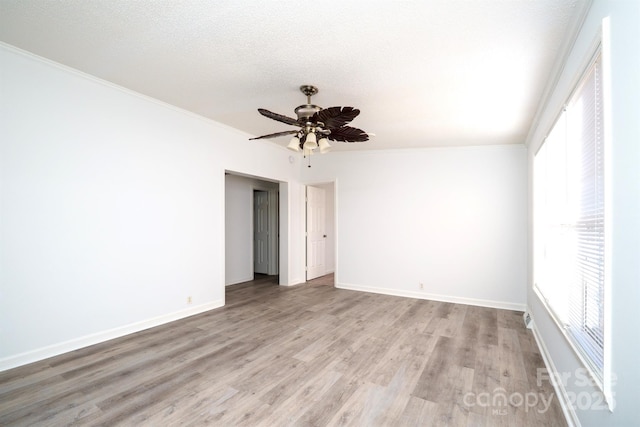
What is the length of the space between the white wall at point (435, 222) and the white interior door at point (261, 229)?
188 cm

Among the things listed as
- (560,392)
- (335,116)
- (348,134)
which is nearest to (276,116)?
(335,116)

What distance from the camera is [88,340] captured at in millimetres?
3098

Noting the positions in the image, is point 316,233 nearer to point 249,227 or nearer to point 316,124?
point 249,227

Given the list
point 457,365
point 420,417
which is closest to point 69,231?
point 420,417

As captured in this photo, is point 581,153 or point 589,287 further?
point 581,153

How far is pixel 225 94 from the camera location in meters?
3.38

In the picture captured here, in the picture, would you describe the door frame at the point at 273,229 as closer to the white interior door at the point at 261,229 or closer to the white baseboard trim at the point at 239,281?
the white interior door at the point at 261,229

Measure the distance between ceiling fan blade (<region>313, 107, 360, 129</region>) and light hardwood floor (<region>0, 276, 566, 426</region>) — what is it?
218 centimetres

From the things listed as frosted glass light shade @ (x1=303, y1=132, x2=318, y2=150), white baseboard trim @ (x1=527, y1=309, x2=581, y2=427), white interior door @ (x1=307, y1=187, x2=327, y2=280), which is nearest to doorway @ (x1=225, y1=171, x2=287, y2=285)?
white interior door @ (x1=307, y1=187, x2=327, y2=280)

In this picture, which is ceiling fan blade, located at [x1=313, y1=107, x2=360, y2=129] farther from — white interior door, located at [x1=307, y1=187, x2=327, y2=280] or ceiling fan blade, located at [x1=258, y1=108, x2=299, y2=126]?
white interior door, located at [x1=307, y1=187, x2=327, y2=280]

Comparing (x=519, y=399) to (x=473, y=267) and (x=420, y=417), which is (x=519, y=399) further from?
(x=473, y=267)

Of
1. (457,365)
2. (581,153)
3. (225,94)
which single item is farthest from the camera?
(225,94)

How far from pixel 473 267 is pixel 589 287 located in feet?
11.3

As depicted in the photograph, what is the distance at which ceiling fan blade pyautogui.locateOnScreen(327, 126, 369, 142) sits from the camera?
9.88ft
